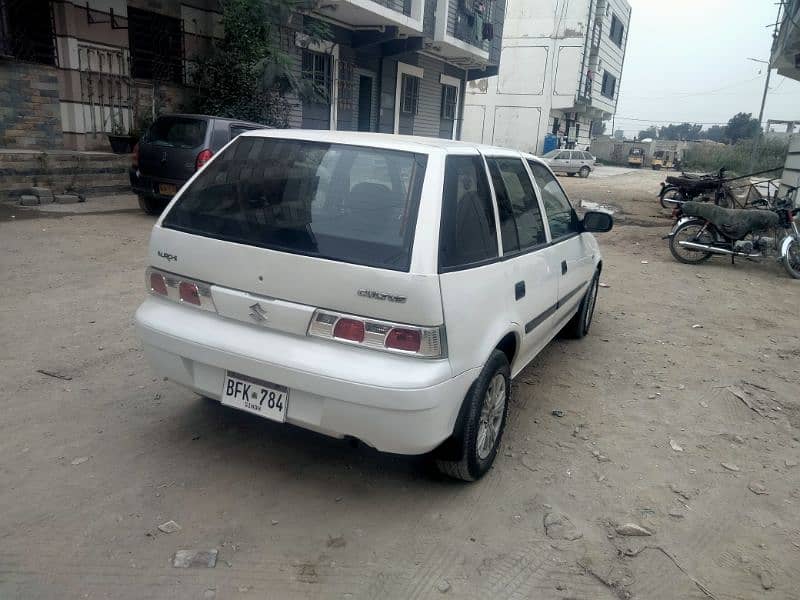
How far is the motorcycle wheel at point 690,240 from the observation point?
9303 mm

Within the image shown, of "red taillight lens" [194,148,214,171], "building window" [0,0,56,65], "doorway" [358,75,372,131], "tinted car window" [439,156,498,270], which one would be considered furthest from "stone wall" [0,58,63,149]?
"tinted car window" [439,156,498,270]

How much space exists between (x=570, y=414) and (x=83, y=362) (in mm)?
3400

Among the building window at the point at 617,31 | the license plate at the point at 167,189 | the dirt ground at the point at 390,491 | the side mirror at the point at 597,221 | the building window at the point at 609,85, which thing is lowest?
the dirt ground at the point at 390,491

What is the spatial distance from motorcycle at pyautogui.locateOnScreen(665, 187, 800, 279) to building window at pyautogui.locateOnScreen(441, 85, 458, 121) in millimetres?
15453

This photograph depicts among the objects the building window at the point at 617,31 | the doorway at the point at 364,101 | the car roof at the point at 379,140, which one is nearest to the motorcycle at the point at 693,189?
the doorway at the point at 364,101

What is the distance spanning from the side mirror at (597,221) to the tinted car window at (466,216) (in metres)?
1.56

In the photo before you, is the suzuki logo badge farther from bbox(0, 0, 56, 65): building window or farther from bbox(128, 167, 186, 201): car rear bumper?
bbox(0, 0, 56, 65): building window

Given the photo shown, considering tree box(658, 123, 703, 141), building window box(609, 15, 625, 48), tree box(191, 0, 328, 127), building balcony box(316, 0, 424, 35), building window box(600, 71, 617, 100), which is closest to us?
tree box(191, 0, 328, 127)

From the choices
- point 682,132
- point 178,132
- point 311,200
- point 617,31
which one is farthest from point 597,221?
point 682,132

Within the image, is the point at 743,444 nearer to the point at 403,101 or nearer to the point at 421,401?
the point at 421,401

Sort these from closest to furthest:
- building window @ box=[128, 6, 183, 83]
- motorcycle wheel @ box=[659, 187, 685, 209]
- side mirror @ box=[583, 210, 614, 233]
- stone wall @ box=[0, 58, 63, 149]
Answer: side mirror @ box=[583, 210, 614, 233] → stone wall @ box=[0, 58, 63, 149] → building window @ box=[128, 6, 183, 83] → motorcycle wheel @ box=[659, 187, 685, 209]

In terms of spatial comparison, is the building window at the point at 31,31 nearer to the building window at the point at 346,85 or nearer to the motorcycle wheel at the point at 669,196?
the building window at the point at 346,85

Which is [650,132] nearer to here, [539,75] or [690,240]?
[539,75]

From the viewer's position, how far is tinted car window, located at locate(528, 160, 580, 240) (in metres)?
4.16
